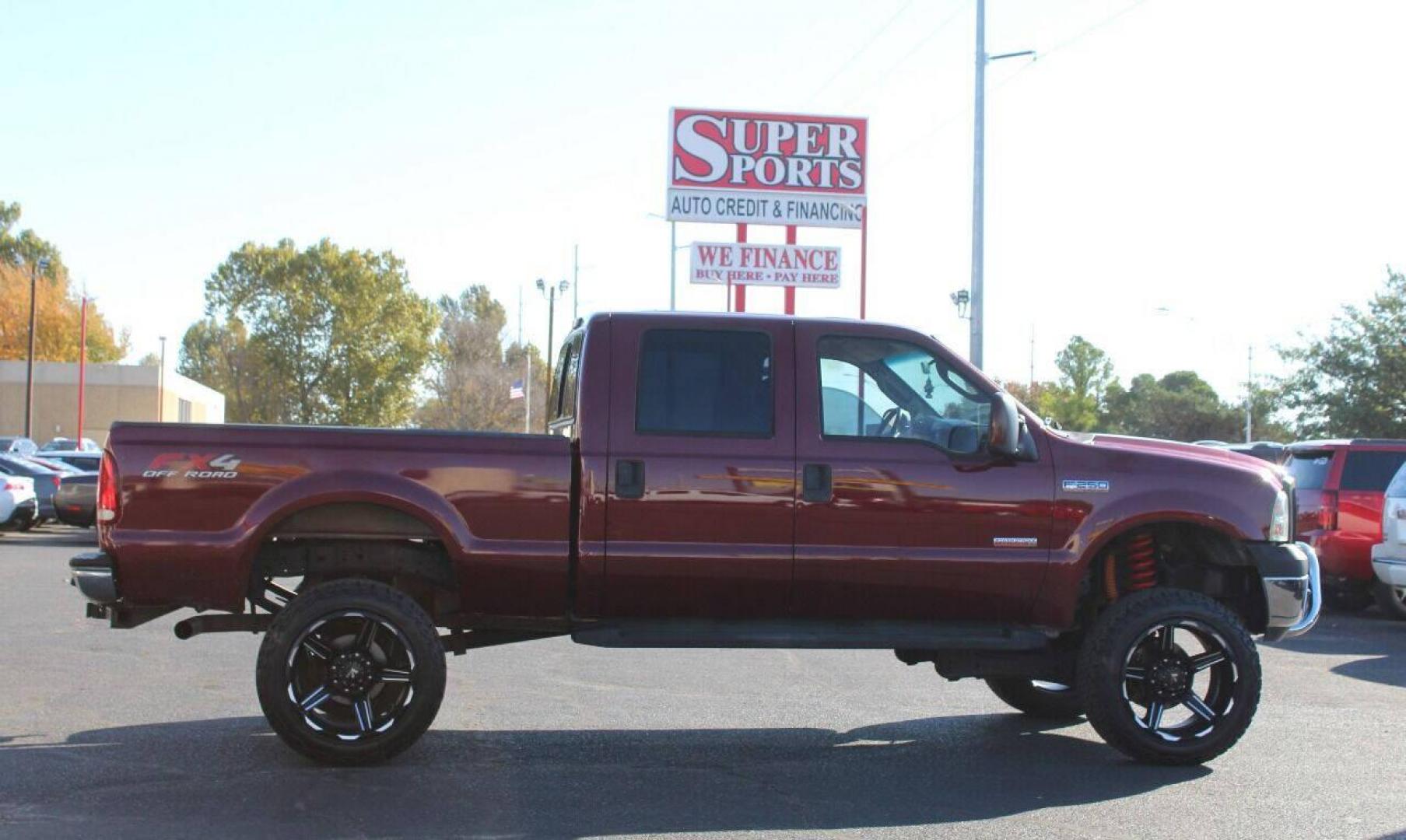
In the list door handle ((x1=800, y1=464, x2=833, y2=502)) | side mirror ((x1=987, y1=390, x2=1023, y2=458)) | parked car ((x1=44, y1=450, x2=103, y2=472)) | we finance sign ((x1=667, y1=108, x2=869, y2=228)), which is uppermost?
we finance sign ((x1=667, y1=108, x2=869, y2=228))

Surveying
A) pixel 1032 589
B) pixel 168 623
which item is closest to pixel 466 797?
pixel 1032 589

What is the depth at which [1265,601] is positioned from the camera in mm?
7062

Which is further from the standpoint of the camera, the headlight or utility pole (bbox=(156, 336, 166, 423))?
utility pole (bbox=(156, 336, 166, 423))

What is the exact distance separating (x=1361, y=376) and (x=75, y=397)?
56885 mm

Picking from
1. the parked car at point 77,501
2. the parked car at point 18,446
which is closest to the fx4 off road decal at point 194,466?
the parked car at point 77,501

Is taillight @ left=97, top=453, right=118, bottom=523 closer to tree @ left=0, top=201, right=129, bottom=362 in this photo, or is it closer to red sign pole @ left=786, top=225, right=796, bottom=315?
red sign pole @ left=786, top=225, right=796, bottom=315

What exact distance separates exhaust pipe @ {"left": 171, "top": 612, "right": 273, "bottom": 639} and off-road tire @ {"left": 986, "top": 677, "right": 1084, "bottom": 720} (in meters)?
4.02

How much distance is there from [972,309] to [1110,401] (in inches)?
2599

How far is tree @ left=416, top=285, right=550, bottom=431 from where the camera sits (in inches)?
3054

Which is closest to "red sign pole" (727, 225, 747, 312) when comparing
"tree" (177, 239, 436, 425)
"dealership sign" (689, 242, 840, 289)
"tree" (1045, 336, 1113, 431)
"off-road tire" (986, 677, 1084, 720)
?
"dealership sign" (689, 242, 840, 289)

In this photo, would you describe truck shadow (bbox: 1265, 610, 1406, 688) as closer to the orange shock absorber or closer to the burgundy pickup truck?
the orange shock absorber

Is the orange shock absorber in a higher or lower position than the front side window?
lower

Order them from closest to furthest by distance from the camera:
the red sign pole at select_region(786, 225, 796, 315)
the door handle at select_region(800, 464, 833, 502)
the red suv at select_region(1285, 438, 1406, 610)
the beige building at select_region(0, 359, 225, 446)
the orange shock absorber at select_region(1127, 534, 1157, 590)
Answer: the door handle at select_region(800, 464, 833, 502), the orange shock absorber at select_region(1127, 534, 1157, 590), the red suv at select_region(1285, 438, 1406, 610), the red sign pole at select_region(786, 225, 796, 315), the beige building at select_region(0, 359, 225, 446)

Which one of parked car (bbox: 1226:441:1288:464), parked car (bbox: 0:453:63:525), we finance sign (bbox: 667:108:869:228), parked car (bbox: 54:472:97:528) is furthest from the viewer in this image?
we finance sign (bbox: 667:108:869:228)
